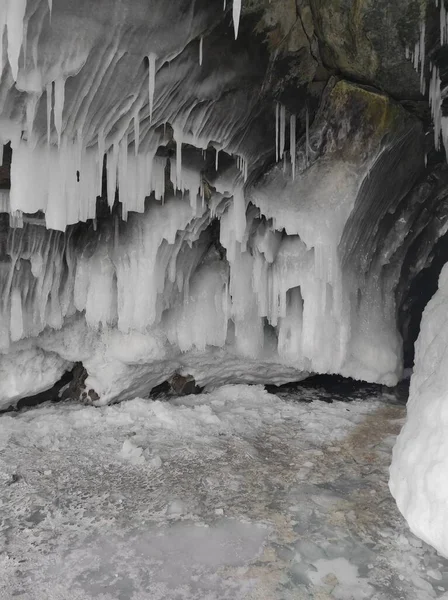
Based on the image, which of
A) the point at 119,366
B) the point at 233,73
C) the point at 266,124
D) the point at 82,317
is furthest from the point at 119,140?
the point at 119,366

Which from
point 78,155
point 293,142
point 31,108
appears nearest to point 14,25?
point 31,108

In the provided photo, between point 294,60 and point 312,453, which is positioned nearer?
point 294,60

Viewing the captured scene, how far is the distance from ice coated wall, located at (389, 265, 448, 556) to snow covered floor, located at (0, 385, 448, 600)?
0.63m

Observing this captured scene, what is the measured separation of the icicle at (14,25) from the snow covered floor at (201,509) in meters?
3.75

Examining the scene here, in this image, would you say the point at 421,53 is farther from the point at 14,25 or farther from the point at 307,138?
the point at 14,25

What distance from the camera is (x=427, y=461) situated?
11.7 ft

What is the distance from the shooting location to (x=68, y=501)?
487cm

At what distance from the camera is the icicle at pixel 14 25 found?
315 centimetres

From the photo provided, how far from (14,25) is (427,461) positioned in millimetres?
4141

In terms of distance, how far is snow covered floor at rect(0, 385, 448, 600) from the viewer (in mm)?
3723

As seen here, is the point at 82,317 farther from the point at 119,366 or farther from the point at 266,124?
the point at 266,124

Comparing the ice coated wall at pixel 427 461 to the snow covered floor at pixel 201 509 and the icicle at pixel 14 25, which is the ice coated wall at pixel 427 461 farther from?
the icicle at pixel 14 25

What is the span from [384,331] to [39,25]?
6.29 metres

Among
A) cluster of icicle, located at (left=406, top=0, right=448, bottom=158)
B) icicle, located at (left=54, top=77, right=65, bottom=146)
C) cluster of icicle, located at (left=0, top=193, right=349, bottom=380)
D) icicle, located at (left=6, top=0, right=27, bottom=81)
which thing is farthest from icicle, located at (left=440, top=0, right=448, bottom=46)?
icicle, located at (left=6, top=0, right=27, bottom=81)
